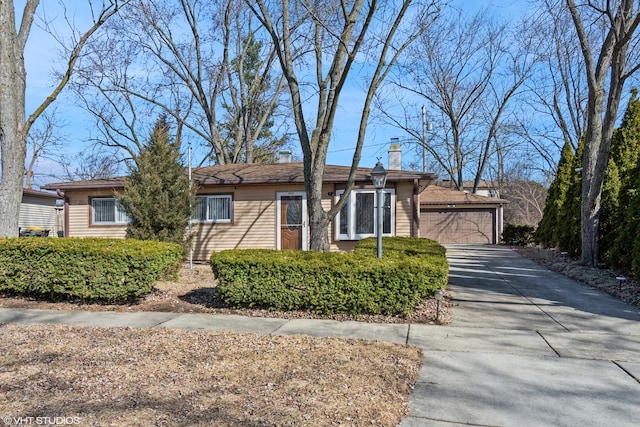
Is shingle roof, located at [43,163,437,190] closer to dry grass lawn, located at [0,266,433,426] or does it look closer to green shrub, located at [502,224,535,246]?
dry grass lawn, located at [0,266,433,426]

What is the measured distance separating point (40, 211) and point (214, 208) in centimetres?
2074

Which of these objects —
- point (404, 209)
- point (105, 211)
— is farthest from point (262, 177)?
point (105, 211)

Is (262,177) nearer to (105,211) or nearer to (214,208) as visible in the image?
(214,208)

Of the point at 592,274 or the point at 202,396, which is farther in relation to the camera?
the point at 592,274

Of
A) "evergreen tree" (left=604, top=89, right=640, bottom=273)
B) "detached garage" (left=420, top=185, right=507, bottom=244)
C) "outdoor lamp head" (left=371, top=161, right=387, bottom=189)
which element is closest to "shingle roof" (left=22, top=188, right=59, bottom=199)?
"detached garage" (left=420, top=185, right=507, bottom=244)

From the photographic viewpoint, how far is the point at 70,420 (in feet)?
9.27

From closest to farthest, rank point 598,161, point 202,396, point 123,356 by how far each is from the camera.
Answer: point 202,396
point 123,356
point 598,161

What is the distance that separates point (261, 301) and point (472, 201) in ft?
63.9

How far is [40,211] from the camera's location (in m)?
27.3

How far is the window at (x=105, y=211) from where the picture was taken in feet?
42.3

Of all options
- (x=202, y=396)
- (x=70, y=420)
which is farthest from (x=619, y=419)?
(x=70, y=420)

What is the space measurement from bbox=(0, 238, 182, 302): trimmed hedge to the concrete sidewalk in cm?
46

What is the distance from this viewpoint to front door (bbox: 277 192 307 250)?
40.3 ft

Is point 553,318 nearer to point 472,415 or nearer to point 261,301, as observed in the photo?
point 472,415
